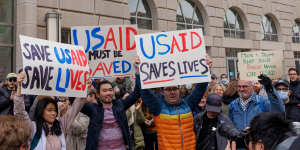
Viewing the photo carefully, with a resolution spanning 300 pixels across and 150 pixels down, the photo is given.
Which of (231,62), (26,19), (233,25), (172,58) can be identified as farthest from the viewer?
(233,25)

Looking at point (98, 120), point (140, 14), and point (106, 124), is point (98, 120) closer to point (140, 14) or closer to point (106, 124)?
point (106, 124)

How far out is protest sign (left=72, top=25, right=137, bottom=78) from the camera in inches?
190

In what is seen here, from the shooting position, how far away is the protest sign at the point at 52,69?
343 centimetres

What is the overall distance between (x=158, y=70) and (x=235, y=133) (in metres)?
1.78

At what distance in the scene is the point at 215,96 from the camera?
3496mm

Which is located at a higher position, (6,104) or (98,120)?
(6,104)

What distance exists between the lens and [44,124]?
3334 millimetres

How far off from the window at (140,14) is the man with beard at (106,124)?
27.4 ft

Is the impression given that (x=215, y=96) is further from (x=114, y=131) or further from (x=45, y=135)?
(x=45, y=135)

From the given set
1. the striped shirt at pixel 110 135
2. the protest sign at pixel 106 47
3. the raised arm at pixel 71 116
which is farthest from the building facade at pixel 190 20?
the striped shirt at pixel 110 135

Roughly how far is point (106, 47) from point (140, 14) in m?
7.46

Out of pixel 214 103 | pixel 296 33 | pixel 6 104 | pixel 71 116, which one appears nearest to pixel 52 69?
pixel 71 116

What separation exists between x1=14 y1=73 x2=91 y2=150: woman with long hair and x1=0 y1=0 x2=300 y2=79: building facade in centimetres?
558

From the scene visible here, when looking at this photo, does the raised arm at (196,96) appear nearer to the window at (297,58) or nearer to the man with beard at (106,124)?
the man with beard at (106,124)
